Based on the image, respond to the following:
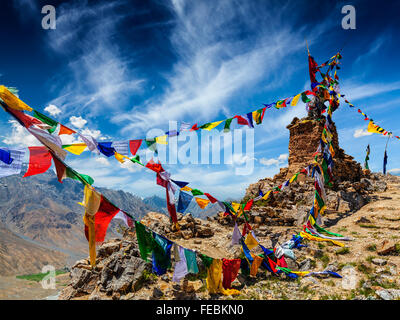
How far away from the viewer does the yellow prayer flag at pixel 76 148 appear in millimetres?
5805

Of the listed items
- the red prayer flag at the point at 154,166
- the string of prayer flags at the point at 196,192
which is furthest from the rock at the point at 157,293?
the red prayer flag at the point at 154,166

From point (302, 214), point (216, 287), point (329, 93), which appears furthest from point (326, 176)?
point (216, 287)

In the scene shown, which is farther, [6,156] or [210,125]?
[210,125]

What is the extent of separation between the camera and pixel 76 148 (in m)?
5.94

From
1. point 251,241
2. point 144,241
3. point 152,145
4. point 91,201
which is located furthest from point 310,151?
point 91,201

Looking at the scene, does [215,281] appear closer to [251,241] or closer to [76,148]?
[251,241]

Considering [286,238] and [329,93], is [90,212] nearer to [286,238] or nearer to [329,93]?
[286,238]

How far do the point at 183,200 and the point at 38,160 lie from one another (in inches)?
170

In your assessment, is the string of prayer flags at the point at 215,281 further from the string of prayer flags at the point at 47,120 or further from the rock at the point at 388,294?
the string of prayer flags at the point at 47,120

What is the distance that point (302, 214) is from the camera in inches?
535

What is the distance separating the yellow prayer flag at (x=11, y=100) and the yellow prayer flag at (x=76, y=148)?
4.26ft

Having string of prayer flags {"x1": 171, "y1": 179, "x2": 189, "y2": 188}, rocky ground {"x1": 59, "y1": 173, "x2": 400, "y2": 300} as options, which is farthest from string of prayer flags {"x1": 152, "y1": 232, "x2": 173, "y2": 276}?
string of prayer flags {"x1": 171, "y1": 179, "x2": 189, "y2": 188}

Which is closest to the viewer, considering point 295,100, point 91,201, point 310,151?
point 91,201

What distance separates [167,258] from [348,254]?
7171 millimetres
